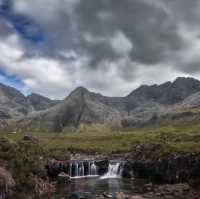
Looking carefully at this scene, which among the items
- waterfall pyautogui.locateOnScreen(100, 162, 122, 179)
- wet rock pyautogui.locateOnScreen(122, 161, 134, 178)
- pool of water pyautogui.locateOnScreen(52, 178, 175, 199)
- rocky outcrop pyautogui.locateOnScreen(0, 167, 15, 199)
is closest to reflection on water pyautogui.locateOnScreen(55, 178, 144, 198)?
pool of water pyautogui.locateOnScreen(52, 178, 175, 199)

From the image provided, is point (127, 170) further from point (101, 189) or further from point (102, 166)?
point (101, 189)

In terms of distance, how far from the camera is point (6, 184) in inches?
2253

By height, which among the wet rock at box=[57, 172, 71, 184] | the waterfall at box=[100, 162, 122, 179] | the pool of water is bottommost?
the pool of water

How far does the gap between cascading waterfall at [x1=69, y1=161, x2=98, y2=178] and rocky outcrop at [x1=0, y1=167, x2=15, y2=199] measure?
157 feet

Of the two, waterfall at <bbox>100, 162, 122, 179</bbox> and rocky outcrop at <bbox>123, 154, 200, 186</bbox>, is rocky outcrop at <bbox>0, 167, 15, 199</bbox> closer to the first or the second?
rocky outcrop at <bbox>123, 154, 200, 186</bbox>

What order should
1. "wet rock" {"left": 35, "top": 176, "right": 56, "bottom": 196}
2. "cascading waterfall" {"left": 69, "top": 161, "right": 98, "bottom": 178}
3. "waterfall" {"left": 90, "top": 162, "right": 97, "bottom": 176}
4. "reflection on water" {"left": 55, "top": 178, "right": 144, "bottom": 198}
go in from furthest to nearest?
"waterfall" {"left": 90, "top": 162, "right": 97, "bottom": 176} < "cascading waterfall" {"left": 69, "top": 161, "right": 98, "bottom": 178} < "reflection on water" {"left": 55, "top": 178, "right": 144, "bottom": 198} < "wet rock" {"left": 35, "top": 176, "right": 56, "bottom": 196}

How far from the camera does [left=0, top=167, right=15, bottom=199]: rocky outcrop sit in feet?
185

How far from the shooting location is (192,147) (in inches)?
3789

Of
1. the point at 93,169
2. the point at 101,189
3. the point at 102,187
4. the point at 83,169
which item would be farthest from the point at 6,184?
the point at 93,169

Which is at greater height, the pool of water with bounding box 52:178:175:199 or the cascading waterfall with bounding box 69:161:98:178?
the cascading waterfall with bounding box 69:161:98:178

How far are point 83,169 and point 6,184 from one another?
176 feet

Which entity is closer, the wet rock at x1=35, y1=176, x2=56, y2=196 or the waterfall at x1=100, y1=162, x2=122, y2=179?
the wet rock at x1=35, y1=176, x2=56, y2=196

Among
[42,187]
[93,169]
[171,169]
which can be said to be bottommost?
[42,187]

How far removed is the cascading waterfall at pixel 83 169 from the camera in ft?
350
